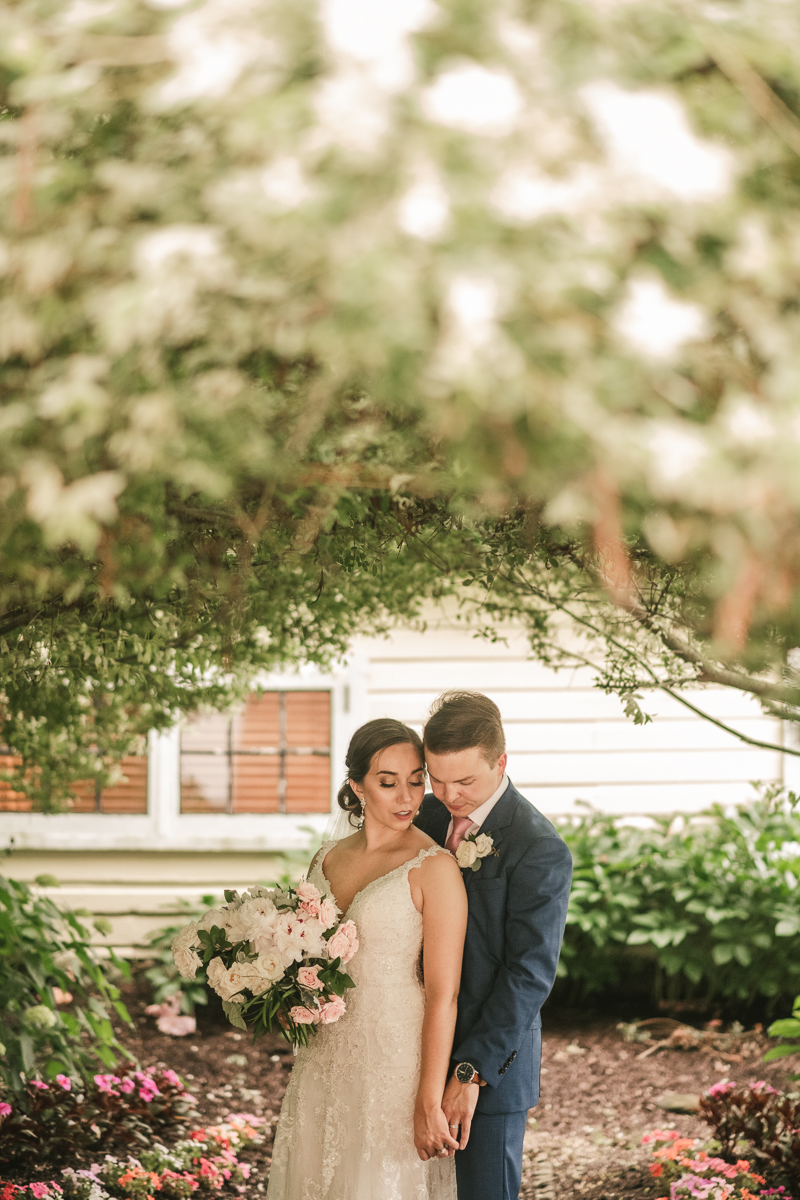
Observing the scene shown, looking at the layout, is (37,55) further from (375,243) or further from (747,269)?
(747,269)

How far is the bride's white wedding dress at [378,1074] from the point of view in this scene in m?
2.62

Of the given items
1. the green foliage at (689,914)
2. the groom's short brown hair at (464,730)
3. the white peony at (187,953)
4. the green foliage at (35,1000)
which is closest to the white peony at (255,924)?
the white peony at (187,953)

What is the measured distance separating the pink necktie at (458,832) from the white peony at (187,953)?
2.60 feet

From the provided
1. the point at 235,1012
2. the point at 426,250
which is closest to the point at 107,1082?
the point at 235,1012

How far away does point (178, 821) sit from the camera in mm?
6383

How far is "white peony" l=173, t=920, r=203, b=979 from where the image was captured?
109 inches

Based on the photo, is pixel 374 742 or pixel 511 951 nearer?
pixel 511 951

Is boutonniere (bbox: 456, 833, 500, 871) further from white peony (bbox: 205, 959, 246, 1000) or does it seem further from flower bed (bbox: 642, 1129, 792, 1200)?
flower bed (bbox: 642, 1129, 792, 1200)

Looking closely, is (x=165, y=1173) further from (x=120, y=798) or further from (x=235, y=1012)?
(x=120, y=798)

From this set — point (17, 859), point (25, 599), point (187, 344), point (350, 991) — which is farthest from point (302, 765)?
point (187, 344)

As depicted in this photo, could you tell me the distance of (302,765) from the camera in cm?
657

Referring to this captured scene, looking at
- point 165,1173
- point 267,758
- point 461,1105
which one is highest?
point 267,758

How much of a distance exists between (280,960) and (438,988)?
44cm

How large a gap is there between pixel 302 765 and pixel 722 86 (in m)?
5.80
